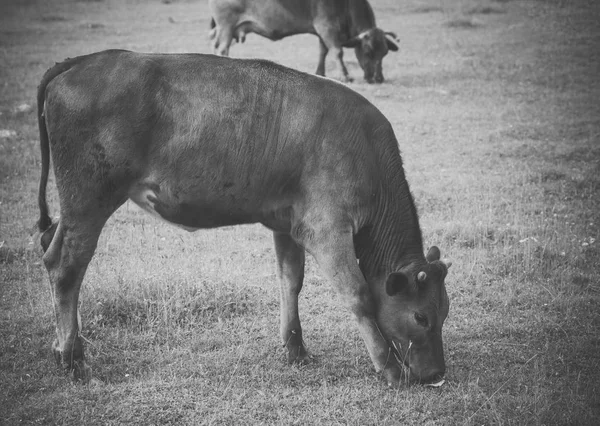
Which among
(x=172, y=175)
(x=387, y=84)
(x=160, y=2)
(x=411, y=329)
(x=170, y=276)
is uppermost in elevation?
(x=172, y=175)

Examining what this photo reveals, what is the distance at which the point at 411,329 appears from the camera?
5.55 m

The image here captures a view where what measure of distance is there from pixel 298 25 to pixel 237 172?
13.2 meters

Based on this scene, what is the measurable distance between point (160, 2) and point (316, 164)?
93.7ft

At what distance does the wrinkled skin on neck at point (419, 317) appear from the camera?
552 cm

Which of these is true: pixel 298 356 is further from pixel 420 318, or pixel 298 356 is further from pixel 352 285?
pixel 420 318

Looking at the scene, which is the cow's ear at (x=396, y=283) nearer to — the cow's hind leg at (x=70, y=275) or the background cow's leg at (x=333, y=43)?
the cow's hind leg at (x=70, y=275)

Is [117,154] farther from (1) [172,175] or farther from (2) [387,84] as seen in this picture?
(2) [387,84]

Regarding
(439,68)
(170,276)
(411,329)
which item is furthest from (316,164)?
(439,68)

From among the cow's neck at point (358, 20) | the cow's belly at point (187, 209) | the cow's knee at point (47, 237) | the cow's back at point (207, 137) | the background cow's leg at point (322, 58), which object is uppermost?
the cow's back at point (207, 137)

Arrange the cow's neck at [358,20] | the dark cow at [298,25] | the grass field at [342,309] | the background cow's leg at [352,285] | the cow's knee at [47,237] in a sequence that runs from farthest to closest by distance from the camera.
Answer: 1. the cow's neck at [358,20]
2. the dark cow at [298,25]
3. the cow's knee at [47,237]
4. the background cow's leg at [352,285]
5. the grass field at [342,309]

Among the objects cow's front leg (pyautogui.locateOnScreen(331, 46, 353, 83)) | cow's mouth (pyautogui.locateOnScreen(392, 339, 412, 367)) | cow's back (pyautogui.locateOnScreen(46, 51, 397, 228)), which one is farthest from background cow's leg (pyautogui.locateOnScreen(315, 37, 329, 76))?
cow's mouth (pyautogui.locateOnScreen(392, 339, 412, 367))

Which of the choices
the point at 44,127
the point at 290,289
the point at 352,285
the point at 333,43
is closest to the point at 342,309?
the point at 290,289

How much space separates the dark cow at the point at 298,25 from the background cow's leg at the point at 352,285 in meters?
12.6

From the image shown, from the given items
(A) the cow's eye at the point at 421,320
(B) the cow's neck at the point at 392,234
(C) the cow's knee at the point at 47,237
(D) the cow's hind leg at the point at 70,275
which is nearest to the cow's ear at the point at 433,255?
(B) the cow's neck at the point at 392,234
